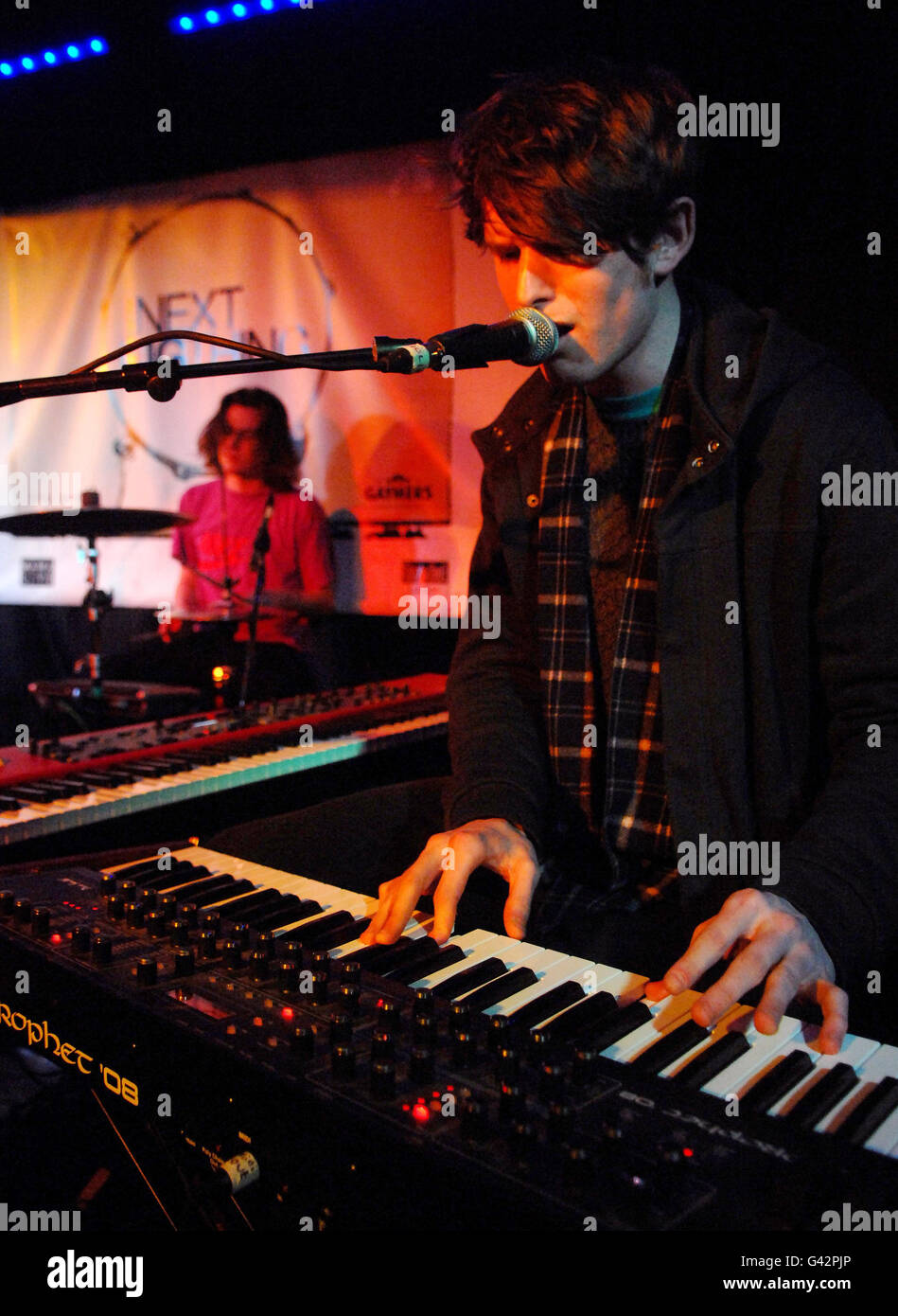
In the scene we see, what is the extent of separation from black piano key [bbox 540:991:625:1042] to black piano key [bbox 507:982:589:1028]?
0.01m

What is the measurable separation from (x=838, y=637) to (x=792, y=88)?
214 centimetres

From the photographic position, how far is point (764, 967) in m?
1.10

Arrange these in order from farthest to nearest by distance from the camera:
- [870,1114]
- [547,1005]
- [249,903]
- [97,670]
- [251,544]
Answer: [251,544] → [97,670] → [249,903] → [547,1005] → [870,1114]

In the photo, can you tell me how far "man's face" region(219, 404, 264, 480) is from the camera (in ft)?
15.5

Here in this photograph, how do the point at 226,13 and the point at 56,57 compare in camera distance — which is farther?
the point at 56,57

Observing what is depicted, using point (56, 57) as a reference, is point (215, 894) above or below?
below

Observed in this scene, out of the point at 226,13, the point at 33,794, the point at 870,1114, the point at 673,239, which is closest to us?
the point at 870,1114

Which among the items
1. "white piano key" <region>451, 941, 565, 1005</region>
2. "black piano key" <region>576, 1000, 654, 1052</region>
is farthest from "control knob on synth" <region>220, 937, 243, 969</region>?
"black piano key" <region>576, 1000, 654, 1052</region>

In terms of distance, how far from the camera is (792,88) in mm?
2982

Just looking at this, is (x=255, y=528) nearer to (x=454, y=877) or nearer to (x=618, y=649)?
(x=618, y=649)

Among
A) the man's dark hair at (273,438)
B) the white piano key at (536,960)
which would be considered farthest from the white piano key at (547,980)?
the man's dark hair at (273,438)

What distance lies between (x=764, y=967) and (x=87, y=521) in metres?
2.76

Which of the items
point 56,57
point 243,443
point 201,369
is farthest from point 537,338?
point 56,57

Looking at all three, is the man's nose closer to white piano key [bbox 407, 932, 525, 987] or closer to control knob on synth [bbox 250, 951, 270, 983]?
white piano key [bbox 407, 932, 525, 987]
